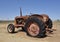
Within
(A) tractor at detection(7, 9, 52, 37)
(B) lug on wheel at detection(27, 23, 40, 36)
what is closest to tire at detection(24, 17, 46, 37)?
(A) tractor at detection(7, 9, 52, 37)

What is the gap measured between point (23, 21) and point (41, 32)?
2533 millimetres

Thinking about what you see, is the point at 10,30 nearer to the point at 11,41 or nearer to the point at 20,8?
the point at 20,8

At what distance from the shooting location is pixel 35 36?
10.6 meters

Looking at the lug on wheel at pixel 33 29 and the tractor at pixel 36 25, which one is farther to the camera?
the lug on wheel at pixel 33 29

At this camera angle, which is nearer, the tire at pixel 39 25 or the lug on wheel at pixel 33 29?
the tire at pixel 39 25

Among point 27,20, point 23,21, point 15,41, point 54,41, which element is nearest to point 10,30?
point 23,21

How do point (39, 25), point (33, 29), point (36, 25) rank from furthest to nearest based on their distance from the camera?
point (33, 29)
point (36, 25)
point (39, 25)

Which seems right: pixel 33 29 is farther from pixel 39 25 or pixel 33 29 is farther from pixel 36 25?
pixel 39 25

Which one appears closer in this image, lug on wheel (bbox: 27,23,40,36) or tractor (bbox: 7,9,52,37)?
tractor (bbox: 7,9,52,37)

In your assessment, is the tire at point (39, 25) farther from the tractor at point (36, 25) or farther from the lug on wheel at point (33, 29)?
the lug on wheel at point (33, 29)

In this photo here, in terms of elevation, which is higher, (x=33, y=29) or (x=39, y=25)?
(x=39, y=25)

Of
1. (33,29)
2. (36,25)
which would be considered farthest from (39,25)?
(33,29)

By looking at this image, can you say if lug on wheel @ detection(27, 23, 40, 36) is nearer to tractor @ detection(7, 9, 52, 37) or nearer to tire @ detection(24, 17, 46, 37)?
tractor @ detection(7, 9, 52, 37)

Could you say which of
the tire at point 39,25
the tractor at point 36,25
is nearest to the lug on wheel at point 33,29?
the tractor at point 36,25
